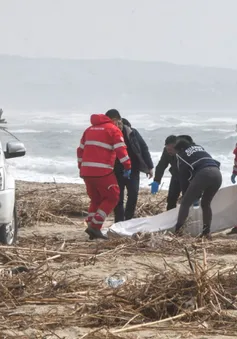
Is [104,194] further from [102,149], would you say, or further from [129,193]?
[129,193]

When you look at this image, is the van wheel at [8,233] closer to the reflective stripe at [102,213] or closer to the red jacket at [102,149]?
the reflective stripe at [102,213]

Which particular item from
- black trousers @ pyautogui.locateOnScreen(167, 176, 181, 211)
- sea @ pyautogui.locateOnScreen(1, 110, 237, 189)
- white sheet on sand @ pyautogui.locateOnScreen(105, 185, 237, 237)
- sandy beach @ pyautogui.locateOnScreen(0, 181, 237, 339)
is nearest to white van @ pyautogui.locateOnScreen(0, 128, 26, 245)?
sandy beach @ pyautogui.locateOnScreen(0, 181, 237, 339)

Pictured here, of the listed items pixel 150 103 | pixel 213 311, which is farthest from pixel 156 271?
pixel 150 103

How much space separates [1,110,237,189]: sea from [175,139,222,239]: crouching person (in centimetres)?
498

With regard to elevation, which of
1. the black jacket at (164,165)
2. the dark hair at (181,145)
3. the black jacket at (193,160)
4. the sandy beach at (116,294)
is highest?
the dark hair at (181,145)

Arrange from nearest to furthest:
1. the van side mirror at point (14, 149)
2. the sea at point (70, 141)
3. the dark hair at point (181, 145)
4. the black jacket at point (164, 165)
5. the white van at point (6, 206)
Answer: the white van at point (6, 206) → the van side mirror at point (14, 149) → the dark hair at point (181, 145) → the black jacket at point (164, 165) → the sea at point (70, 141)

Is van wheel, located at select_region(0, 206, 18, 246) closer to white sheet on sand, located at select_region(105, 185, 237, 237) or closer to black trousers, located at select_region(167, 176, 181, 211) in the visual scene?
white sheet on sand, located at select_region(105, 185, 237, 237)

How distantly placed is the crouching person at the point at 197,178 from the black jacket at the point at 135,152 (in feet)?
4.35

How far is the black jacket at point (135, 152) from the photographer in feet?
38.3

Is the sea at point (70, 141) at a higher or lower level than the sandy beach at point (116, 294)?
lower

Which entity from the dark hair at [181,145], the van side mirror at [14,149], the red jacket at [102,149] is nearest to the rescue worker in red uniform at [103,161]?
the red jacket at [102,149]

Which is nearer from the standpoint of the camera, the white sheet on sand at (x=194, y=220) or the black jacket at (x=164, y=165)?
the white sheet on sand at (x=194, y=220)

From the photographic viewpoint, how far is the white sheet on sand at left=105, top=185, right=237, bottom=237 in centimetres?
1048

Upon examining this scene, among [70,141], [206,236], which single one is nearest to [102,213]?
[206,236]
